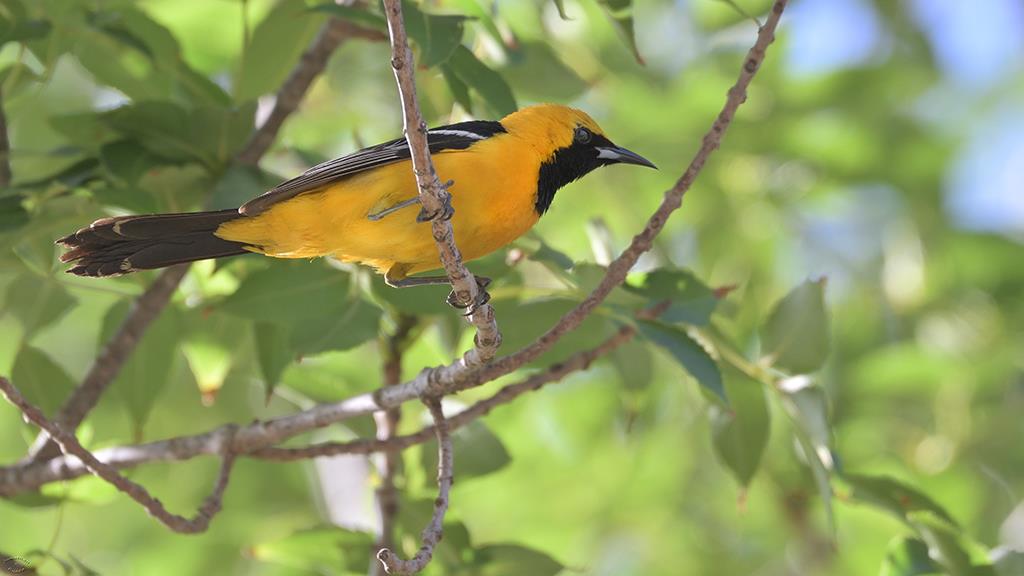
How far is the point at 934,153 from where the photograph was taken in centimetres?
734

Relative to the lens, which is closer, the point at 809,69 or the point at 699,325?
the point at 699,325

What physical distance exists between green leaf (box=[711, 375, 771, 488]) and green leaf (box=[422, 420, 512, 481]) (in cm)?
82

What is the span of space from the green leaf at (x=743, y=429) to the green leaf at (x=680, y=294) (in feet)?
1.61

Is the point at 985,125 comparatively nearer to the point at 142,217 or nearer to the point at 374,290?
the point at 374,290

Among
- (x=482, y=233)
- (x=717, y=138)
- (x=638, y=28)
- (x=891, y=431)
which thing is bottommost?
(x=891, y=431)

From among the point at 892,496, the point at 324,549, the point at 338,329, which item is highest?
the point at 338,329

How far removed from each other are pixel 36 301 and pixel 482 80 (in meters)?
1.91

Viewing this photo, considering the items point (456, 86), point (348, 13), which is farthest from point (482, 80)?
point (348, 13)

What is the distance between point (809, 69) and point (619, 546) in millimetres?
3353

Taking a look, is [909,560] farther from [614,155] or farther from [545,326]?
[614,155]

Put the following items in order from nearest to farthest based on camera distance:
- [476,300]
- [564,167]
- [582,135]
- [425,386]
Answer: [476,300] < [425,386] < [564,167] < [582,135]

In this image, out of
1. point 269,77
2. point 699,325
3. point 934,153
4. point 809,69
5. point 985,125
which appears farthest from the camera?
point 985,125

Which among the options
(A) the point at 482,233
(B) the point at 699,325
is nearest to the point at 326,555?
(A) the point at 482,233

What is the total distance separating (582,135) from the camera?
4.81 meters
